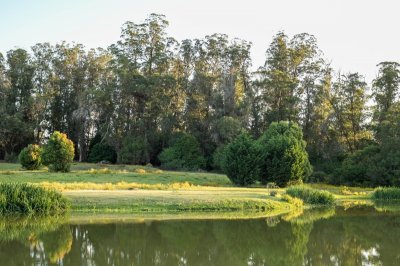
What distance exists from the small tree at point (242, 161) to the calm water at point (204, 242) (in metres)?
20.9

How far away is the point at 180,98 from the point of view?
6969 centimetres

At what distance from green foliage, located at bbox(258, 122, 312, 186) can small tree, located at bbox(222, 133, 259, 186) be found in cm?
93

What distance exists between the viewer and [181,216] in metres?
25.8

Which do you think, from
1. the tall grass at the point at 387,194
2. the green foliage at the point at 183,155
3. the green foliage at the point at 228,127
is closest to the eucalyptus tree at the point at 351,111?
the green foliage at the point at 228,127

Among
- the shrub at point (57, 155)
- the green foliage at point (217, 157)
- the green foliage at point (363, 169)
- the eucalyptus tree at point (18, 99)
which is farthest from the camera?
the eucalyptus tree at point (18, 99)

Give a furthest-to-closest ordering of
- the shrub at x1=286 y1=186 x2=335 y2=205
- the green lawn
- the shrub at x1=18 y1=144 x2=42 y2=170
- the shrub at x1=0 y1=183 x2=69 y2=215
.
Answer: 1. the shrub at x1=18 y1=144 x2=42 y2=170
2. the green lawn
3. the shrub at x1=286 y1=186 x2=335 y2=205
4. the shrub at x1=0 y1=183 x2=69 y2=215

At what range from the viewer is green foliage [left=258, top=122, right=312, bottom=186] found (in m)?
46.2

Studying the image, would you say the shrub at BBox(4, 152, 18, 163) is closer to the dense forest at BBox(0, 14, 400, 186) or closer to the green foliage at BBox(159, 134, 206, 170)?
the dense forest at BBox(0, 14, 400, 186)

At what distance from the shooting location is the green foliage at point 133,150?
63625mm

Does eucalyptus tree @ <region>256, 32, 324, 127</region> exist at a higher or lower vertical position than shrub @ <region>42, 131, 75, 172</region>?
higher

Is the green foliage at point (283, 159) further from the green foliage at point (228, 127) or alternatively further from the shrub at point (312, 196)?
the green foliage at point (228, 127)

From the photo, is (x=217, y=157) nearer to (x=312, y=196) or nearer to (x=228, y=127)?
(x=228, y=127)

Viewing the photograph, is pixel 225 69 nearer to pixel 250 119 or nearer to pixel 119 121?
pixel 250 119

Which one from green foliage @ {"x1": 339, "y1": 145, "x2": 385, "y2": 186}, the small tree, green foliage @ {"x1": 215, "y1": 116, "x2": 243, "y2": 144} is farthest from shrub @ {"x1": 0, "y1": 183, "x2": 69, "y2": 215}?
green foliage @ {"x1": 215, "y1": 116, "x2": 243, "y2": 144}
